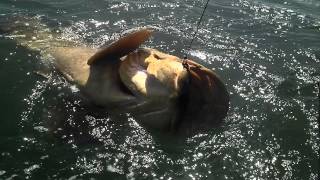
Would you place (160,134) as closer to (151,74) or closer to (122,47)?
(151,74)

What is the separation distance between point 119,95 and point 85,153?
79 centimetres

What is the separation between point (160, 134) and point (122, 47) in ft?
3.89

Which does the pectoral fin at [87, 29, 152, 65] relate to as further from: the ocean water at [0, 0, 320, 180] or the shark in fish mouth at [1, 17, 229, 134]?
the ocean water at [0, 0, 320, 180]

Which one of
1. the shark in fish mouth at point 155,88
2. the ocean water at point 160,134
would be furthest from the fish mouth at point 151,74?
the ocean water at point 160,134

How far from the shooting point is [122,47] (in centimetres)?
546

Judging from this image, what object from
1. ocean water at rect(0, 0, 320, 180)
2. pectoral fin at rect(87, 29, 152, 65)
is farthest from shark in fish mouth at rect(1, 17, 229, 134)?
ocean water at rect(0, 0, 320, 180)

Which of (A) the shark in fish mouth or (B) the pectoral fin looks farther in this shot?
(B) the pectoral fin

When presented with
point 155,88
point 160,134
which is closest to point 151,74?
point 155,88

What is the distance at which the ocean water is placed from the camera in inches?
189

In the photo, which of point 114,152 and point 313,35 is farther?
point 313,35

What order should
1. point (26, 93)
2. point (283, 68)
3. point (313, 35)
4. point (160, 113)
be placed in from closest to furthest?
1. point (160, 113)
2. point (26, 93)
3. point (283, 68)
4. point (313, 35)

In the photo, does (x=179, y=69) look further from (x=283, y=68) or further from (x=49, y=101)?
(x=283, y=68)

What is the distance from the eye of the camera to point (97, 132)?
17.0 ft

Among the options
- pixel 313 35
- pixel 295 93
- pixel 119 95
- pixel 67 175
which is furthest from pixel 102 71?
pixel 313 35
